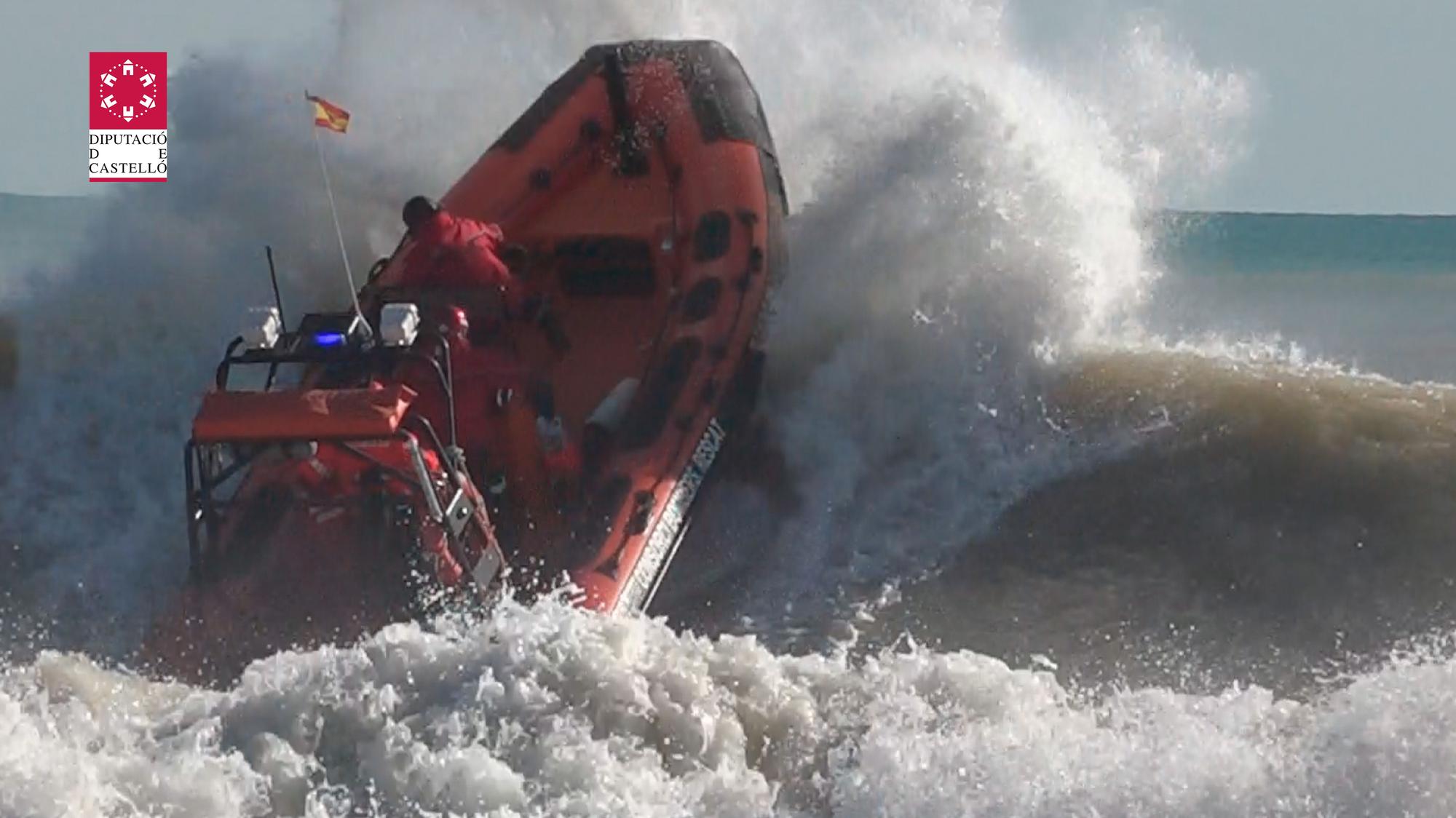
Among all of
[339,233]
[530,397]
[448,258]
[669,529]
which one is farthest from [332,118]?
[669,529]

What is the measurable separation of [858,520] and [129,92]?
17.5 ft

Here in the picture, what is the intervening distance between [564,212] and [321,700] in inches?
195

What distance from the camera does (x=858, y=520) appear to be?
1075 centimetres

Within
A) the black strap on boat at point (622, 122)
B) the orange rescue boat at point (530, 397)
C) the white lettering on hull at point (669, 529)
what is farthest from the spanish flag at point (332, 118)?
the black strap on boat at point (622, 122)

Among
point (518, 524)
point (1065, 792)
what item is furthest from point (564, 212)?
point (1065, 792)

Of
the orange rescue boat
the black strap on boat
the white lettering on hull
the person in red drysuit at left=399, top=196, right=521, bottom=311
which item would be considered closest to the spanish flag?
the orange rescue boat

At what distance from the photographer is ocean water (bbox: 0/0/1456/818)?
7.34m

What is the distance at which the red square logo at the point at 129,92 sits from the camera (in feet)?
42.9

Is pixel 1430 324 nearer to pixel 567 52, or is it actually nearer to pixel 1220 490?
pixel 567 52

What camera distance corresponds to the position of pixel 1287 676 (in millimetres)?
8922

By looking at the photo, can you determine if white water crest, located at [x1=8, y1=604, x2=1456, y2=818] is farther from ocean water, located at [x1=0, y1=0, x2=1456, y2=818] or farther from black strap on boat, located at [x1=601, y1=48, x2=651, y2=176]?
black strap on boat, located at [x1=601, y1=48, x2=651, y2=176]

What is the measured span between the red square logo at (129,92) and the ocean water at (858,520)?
0.24 m

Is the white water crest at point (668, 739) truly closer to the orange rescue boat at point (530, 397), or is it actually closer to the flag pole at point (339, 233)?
the orange rescue boat at point (530, 397)

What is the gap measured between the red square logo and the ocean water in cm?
24
